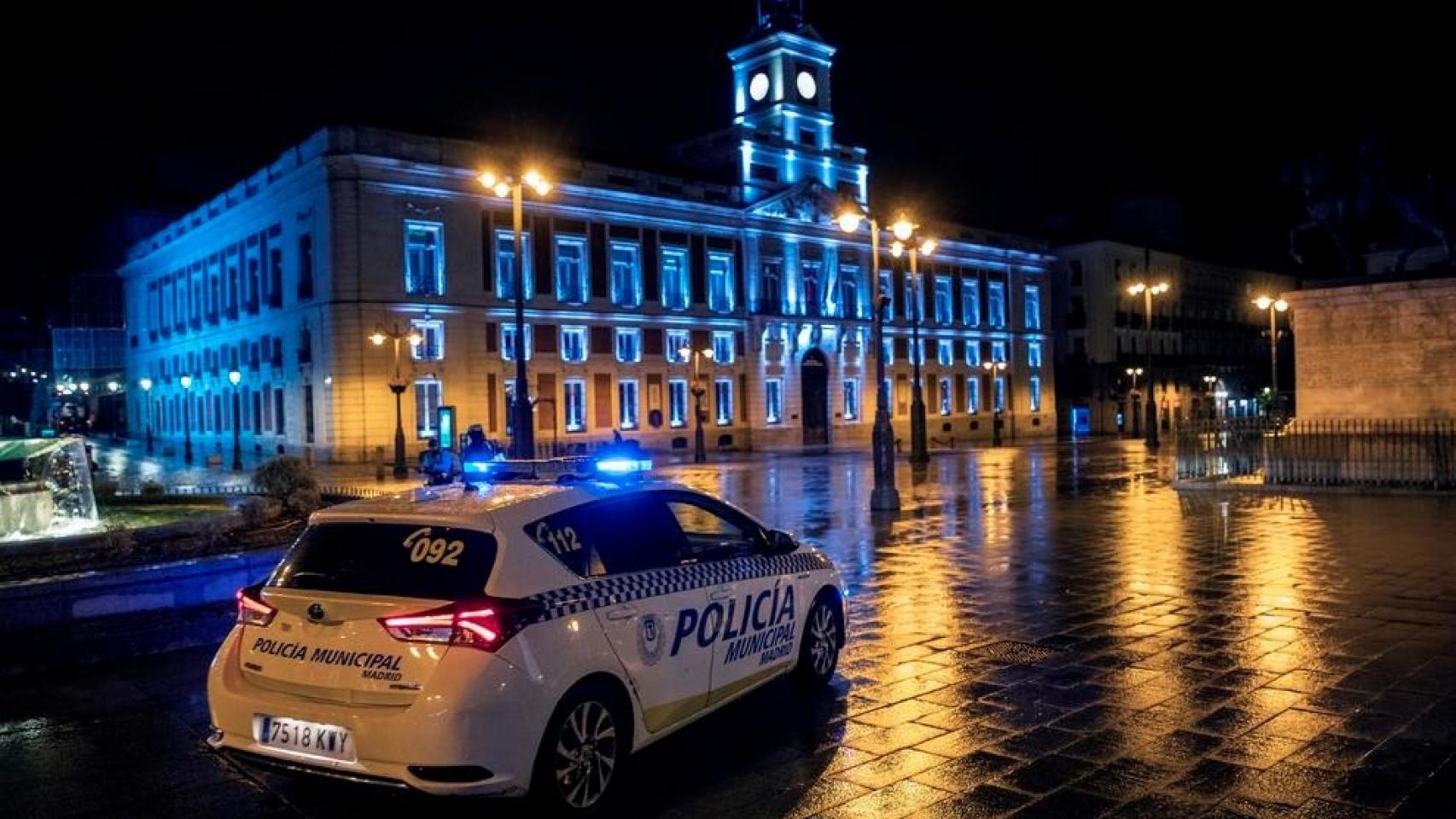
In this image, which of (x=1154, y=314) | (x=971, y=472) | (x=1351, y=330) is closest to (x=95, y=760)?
(x=1351, y=330)

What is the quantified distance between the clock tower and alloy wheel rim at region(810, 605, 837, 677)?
53.3 m

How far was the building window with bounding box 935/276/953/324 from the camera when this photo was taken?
70.6 metres

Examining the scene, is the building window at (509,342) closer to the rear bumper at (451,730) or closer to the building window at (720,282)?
the building window at (720,282)

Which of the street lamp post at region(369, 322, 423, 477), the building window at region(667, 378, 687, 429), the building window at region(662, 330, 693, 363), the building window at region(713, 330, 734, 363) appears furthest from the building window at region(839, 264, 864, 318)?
the street lamp post at region(369, 322, 423, 477)

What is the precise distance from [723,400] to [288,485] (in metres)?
45.7

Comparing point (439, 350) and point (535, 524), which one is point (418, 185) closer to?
point (439, 350)

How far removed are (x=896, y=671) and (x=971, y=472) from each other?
2470cm

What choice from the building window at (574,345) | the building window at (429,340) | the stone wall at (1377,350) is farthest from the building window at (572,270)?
the stone wall at (1377,350)

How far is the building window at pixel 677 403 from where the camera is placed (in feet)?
183

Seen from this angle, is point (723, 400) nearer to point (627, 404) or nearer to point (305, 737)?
point (627, 404)

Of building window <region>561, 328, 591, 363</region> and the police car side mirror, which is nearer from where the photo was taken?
the police car side mirror

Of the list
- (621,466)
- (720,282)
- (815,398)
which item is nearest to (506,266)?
(720,282)

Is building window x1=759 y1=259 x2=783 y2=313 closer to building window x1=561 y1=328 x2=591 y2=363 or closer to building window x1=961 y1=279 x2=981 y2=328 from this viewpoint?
building window x1=561 y1=328 x2=591 y2=363

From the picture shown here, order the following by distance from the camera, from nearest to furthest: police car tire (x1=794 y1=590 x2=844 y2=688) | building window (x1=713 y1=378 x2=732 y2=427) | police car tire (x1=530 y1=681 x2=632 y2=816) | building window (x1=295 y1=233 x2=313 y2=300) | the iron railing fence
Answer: police car tire (x1=530 y1=681 x2=632 y2=816) < police car tire (x1=794 y1=590 x2=844 y2=688) < the iron railing fence < building window (x1=295 y1=233 x2=313 y2=300) < building window (x1=713 y1=378 x2=732 y2=427)
